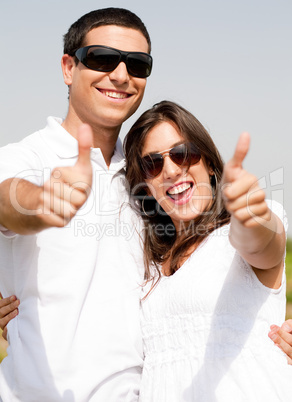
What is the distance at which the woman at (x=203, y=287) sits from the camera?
2.13 meters

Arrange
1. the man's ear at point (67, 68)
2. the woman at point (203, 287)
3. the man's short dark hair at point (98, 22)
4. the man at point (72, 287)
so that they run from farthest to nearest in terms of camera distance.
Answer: the man's ear at point (67, 68)
the man's short dark hair at point (98, 22)
the man at point (72, 287)
the woman at point (203, 287)

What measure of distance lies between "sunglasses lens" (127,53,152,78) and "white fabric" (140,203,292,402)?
1230mm

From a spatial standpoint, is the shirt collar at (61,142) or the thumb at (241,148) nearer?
the thumb at (241,148)

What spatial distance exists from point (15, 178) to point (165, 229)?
1283 millimetres

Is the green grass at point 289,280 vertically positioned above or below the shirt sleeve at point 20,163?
below

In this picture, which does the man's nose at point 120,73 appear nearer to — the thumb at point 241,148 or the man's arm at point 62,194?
the man's arm at point 62,194

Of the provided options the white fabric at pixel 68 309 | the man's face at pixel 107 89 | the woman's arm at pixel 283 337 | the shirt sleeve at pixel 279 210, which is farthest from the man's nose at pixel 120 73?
the woman's arm at pixel 283 337

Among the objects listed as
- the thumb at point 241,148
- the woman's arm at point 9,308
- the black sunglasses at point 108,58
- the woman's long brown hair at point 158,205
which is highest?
the black sunglasses at point 108,58

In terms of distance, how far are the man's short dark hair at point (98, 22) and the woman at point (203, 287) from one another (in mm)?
629

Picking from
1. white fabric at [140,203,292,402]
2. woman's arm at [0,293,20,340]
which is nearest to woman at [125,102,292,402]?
white fabric at [140,203,292,402]

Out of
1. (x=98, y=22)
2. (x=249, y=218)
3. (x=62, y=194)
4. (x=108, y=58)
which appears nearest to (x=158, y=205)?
(x=108, y=58)

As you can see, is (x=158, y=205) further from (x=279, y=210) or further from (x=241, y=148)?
(x=241, y=148)

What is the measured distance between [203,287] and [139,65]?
4.80ft

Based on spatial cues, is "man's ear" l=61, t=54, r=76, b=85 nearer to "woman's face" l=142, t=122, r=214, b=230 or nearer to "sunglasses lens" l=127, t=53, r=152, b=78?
"sunglasses lens" l=127, t=53, r=152, b=78
